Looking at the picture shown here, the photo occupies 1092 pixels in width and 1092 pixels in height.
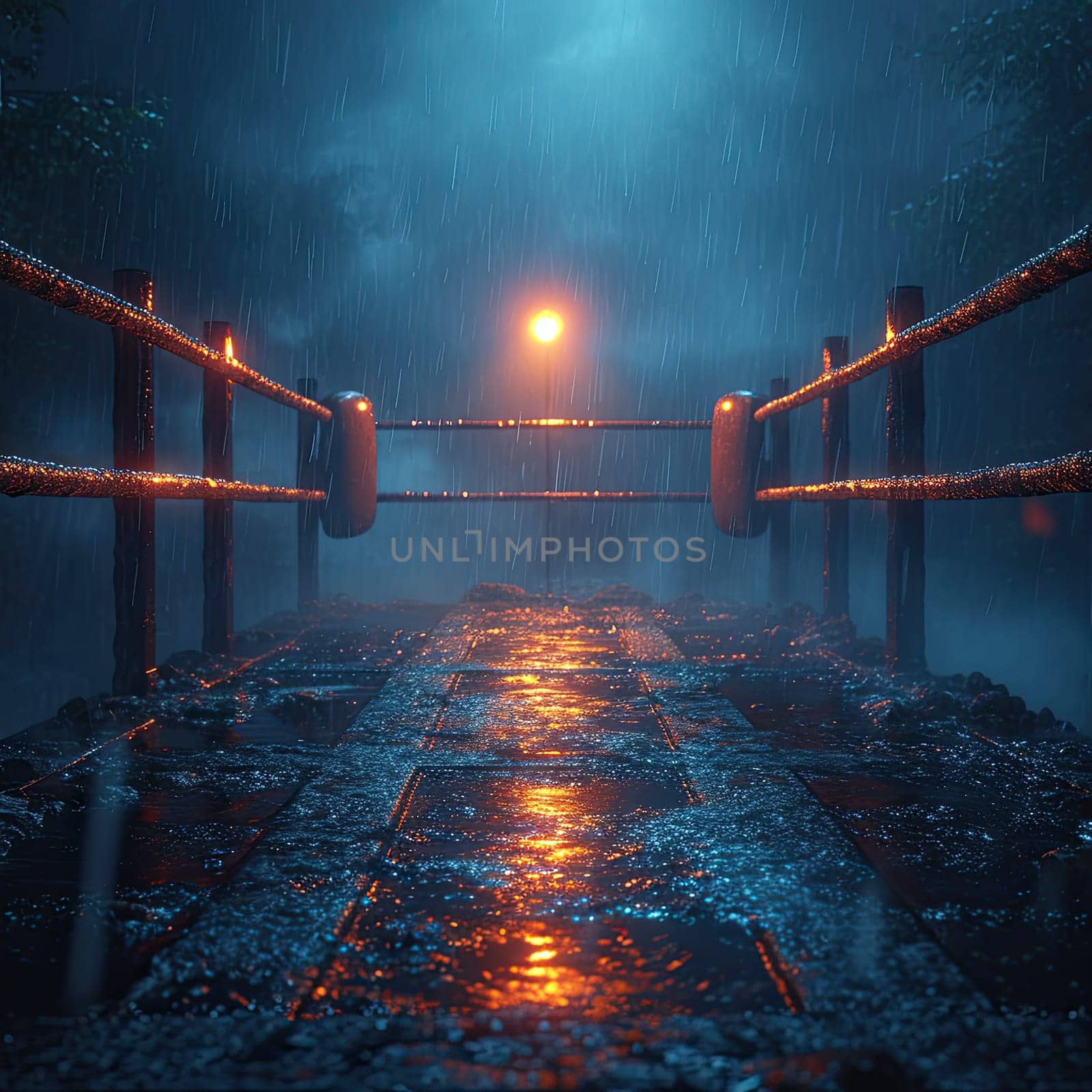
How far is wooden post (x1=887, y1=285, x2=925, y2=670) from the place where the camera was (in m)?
3.66

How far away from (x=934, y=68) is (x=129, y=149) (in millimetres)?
8883

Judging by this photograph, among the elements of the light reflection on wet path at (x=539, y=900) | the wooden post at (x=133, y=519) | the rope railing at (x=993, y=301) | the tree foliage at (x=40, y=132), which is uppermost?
the tree foliage at (x=40, y=132)

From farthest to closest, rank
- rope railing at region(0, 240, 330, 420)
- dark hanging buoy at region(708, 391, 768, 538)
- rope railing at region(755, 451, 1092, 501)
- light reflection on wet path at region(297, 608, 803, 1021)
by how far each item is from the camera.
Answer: dark hanging buoy at region(708, 391, 768, 538)
rope railing at region(0, 240, 330, 420)
rope railing at region(755, 451, 1092, 501)
light reflection on wet path at region(297, 608, 803, 1021)

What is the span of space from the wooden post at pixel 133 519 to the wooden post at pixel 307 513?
2563 millimetres

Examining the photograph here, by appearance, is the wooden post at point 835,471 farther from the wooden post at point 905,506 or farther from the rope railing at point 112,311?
the rope railing at point 112,311

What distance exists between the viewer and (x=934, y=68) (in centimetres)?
1257

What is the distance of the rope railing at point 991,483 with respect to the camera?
1.98 m

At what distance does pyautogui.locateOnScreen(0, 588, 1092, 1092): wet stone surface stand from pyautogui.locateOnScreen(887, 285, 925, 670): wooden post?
819 mm

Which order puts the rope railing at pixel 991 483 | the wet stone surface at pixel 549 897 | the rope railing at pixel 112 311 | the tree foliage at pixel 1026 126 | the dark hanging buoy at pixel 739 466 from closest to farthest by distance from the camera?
the wet stone surface at pixel 549 897, the rope railing at pixel 991 483, the rope railing at pixel 112 311, the dark hanging buoy at pixel 739 466, the tree foliage at pixel 1026 126

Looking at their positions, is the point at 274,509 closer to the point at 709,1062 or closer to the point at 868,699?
the point at 868,699

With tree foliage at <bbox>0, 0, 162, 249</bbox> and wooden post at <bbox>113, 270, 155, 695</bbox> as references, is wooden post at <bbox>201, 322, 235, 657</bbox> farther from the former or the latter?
tree foliage at <bbox>0, 0, 162, 249</bbox>

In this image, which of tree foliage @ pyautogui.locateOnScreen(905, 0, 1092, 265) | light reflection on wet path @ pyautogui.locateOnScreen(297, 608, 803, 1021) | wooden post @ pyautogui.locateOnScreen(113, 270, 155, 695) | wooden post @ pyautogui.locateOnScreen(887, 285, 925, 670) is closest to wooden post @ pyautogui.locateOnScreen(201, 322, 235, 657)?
wooden post @ pyautogui.locateOnScreen(113, 270, 155, 695)

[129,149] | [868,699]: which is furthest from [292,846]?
[129,149]

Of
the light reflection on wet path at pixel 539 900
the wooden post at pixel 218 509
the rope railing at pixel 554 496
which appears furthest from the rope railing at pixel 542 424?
the light reflection on wet path at pixel 539 900
